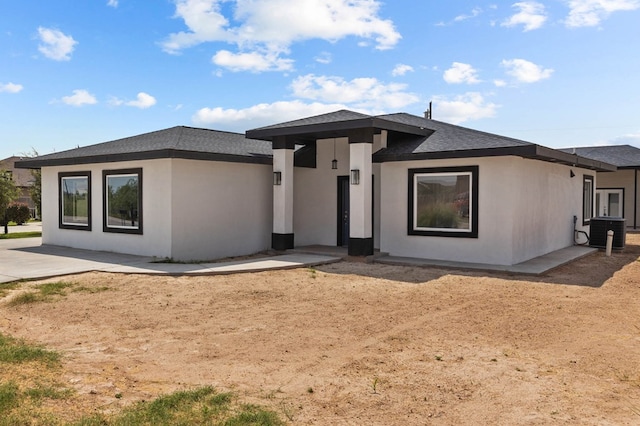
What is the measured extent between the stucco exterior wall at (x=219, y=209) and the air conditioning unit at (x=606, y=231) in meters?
10.2

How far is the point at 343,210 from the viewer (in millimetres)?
15016

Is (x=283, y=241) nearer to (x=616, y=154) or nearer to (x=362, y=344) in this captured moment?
(x=362, y=344)

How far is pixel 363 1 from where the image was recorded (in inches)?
473

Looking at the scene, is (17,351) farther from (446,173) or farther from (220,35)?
(220,35)

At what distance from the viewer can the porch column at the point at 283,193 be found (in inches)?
551

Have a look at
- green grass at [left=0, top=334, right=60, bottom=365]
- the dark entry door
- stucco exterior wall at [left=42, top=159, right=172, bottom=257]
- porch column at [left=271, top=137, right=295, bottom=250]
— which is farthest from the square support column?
green grass at [left=0, top=334, right=60, bottom=365]

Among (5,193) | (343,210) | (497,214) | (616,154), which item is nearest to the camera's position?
(497,214)

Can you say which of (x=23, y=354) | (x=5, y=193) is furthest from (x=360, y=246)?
(x=5, y=193)

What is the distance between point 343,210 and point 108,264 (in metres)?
6.62

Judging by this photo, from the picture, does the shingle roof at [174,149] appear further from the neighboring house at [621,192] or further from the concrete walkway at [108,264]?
the neighboring house at [621,192]

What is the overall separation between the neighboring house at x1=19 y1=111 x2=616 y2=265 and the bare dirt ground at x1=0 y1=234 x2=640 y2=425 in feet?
8.08

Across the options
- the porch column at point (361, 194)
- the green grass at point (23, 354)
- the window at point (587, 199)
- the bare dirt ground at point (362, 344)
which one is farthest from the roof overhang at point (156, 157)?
the window at point (587, 199)

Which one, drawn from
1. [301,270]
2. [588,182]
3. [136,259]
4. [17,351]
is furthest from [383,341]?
[588,182]

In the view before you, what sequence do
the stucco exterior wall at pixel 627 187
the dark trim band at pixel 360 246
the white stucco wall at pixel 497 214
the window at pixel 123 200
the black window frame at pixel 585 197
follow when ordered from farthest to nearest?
the stucco exterior wall at pixel 627 187 < the black window frame at pixel 585 197 < the window at pixel 123 200 < the dark trim band at pixel 360 246 < the white stucco wall at pixel 497 214
